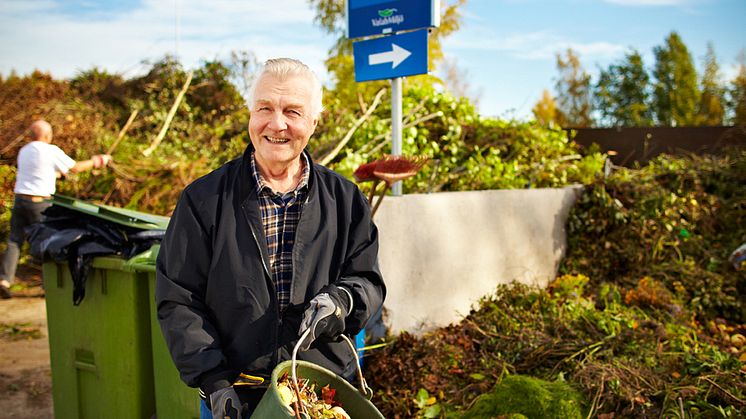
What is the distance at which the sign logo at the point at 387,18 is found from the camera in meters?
4.77

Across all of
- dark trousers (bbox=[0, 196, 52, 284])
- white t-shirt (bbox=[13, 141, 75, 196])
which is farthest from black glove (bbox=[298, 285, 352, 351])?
dark trousers (bbox=[0, 196, 52, 284])

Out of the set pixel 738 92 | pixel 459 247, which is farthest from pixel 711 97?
pixel 459 247

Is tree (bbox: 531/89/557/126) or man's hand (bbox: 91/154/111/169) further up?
tree (bbox: 531/89/557/126)

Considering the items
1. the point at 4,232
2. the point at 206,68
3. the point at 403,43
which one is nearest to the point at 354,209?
the point at 403,43

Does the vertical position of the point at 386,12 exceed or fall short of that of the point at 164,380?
it exceeds it

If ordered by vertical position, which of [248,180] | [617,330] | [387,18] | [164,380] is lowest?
[617,330]

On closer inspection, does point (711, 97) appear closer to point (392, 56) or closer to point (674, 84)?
point (674, 84)

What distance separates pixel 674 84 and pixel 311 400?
2530 cm

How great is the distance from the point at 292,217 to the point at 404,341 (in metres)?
2.47

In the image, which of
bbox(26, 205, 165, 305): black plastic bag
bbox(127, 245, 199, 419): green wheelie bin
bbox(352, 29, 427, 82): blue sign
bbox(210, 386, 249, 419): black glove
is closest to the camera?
bbox(210, 386, 249, 419): black glove

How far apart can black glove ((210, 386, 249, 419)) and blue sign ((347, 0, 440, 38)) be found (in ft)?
11.2

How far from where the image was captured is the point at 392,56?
4.84 metres

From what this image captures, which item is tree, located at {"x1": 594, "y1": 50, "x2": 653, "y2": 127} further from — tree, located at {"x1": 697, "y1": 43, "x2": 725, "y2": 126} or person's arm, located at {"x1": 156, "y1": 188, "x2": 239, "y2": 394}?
person's arm, located at {"x1": 156, "y1": 188, "x2": 239, "y2": 394}

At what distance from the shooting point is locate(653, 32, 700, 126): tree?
75.2ft
